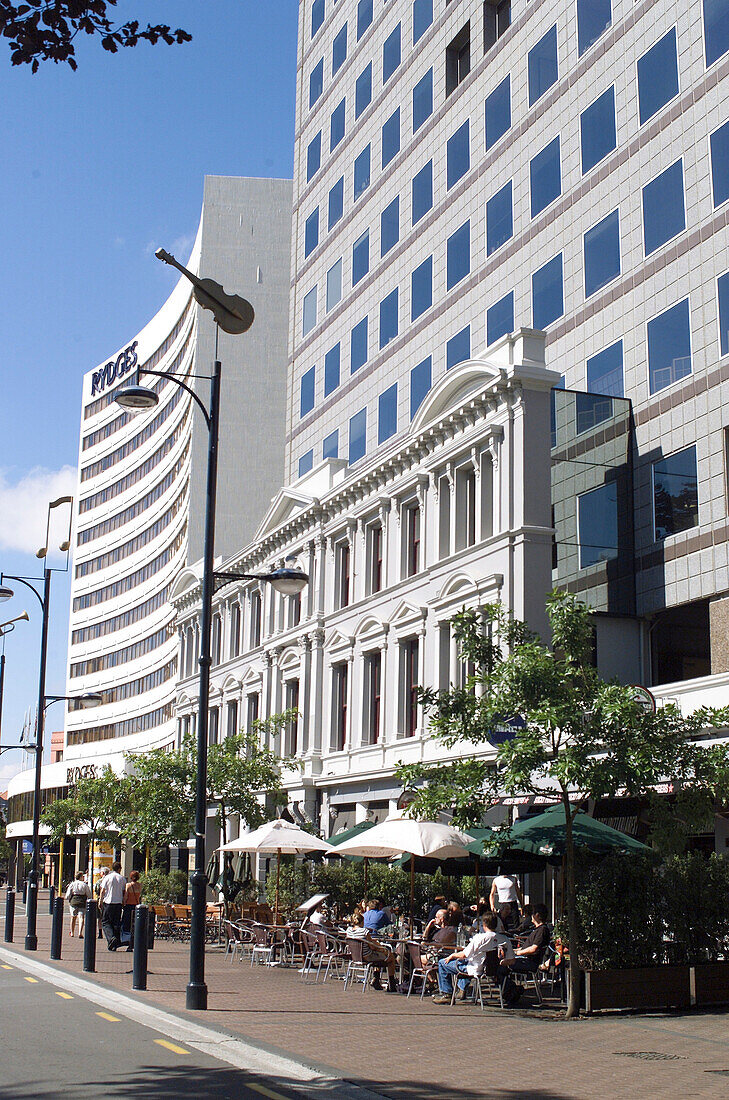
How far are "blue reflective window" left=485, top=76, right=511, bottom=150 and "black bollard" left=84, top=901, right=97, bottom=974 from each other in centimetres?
2498

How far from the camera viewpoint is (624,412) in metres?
29.1

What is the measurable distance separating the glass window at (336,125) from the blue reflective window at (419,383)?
1431 centimetres

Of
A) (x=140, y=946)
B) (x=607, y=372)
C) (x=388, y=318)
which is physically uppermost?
(x=388, y=318)

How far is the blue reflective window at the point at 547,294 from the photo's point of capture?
32031mm

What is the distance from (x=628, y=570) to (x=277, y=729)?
1289cm

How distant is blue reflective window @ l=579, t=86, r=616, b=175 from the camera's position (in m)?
30.9

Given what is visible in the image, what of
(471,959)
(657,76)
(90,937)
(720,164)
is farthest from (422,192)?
(471,959)

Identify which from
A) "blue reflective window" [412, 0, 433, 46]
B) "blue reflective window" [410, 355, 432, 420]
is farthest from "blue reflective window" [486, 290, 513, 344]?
"blue reflective window" [412, 0, 433, 46]

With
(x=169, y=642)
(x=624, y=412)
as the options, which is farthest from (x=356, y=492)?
(x=169, y=642)

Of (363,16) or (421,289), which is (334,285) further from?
(363,16)

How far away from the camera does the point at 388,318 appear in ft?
134

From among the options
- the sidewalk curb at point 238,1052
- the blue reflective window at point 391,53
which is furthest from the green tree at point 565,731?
the blue reflective window at point 391,53

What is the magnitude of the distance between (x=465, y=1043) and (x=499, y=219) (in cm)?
2665

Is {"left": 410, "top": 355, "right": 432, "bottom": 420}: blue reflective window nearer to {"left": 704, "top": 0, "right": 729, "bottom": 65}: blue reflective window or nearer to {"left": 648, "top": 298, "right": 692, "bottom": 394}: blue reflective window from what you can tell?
{"left": 648, "top": 298, "right": 692, "bottom": 394}: blue reflective window
